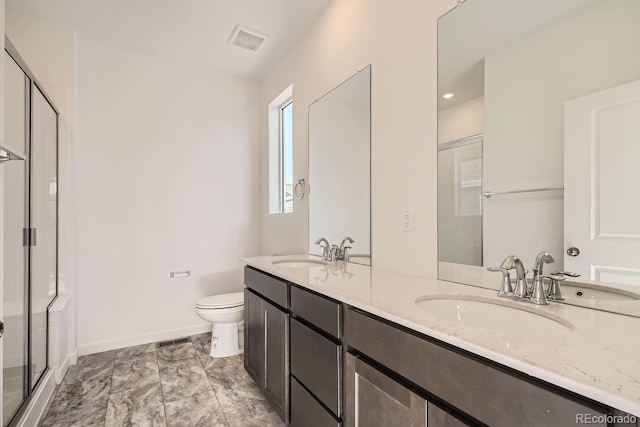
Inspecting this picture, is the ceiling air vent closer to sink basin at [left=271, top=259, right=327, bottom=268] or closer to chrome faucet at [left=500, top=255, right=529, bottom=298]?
sink basin at [left=271, top=259, right=327, bottom=268]

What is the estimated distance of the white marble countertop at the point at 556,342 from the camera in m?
0.52

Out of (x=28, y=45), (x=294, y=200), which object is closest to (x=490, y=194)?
(x=294, y=200)

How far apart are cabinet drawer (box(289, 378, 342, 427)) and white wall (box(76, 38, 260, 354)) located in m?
1.94

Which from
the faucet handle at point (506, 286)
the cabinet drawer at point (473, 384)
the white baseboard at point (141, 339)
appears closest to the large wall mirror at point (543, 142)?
the faucet handle at point (506, 286)

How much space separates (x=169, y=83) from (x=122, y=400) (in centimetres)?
262

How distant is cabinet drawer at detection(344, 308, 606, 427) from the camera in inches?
22.2

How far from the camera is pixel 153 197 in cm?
295

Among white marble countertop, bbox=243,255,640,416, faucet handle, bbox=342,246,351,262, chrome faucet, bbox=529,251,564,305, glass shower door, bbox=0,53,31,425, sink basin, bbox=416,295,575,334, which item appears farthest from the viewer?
faucet handle, bbox=342,246,351,262

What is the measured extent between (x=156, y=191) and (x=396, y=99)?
7.63ft

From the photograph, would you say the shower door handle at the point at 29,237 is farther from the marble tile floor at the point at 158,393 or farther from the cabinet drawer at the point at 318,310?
the cabinet drawer at the point at 318,310

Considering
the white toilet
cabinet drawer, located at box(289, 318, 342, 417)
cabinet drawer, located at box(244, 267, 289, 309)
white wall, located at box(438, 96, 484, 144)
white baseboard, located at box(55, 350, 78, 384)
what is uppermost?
white wall, located at box(438, 96, 484, 144)

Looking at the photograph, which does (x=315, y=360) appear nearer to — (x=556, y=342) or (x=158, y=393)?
(x=556, y=342)

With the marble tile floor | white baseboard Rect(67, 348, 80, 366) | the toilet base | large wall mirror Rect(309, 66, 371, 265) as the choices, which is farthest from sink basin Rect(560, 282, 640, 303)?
white baseboard Rect(67, 348, 80, 366)

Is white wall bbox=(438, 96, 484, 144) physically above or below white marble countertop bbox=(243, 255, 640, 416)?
above
